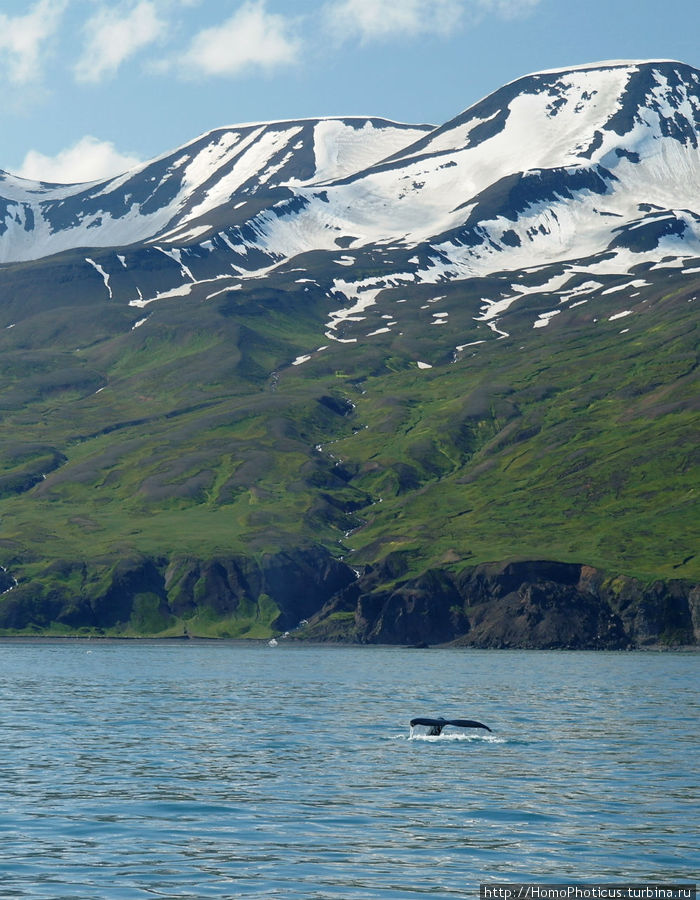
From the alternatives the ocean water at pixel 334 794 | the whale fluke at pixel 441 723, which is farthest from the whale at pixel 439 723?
the ocean water at pixel 334 794

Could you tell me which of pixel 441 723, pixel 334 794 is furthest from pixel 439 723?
pixel 334 794

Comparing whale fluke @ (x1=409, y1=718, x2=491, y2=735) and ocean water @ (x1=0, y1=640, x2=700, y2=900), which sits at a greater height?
whale fluke @ (x1=409, y1=718, x2=491, y2=735)

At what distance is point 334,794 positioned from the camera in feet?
160

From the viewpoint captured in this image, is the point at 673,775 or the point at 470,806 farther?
the point at 673,775

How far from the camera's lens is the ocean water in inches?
1366

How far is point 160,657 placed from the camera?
18538 cm

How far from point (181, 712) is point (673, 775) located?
38698 mm

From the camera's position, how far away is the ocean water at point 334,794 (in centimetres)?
3469

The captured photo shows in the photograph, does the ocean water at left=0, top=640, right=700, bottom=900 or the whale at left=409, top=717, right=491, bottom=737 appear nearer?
the ocean water at left=0, top=640, right=700, bottom=900

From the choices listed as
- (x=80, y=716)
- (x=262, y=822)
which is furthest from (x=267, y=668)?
(x=262, y=822)

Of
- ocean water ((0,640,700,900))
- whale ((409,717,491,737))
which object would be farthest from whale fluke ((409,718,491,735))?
ocean water ((0,640,700,900))

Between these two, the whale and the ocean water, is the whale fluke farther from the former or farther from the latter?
the ocean water

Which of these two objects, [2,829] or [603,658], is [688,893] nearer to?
[2,829]

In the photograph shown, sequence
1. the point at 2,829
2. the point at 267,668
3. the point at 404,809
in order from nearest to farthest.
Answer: the point at 2,829
the point at 404,809
the point at 267,668
